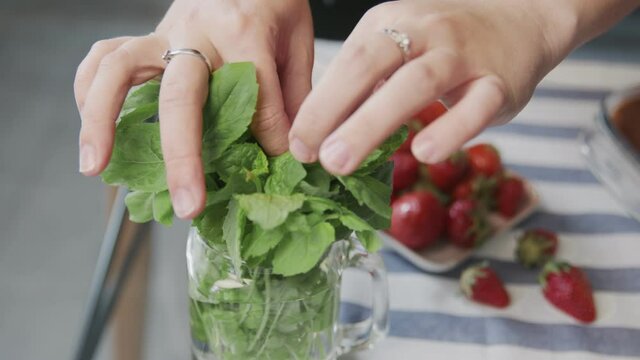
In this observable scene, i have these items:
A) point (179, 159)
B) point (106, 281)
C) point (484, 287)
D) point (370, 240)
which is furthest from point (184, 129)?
point (484, 287)

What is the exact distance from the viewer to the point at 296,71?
638 millimetres

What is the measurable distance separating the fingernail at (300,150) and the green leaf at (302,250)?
0.13 feet

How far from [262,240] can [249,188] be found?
0.11ft

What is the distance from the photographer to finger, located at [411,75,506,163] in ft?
1.68

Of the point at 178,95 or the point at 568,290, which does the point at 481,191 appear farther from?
the point at 178,95

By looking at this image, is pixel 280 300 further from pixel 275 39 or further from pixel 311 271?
pixel 275 39

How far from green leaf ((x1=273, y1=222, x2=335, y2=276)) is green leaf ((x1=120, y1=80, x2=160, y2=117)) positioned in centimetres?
13

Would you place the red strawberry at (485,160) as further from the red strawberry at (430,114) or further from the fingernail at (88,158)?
the fingernail at (88,158)

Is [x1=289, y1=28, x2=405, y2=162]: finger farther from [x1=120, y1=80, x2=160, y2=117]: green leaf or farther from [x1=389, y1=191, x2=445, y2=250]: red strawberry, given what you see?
[x1=389, y1=191, x2=445, y2=250]: red strawberry

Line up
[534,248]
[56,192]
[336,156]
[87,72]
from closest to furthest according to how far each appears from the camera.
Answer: [336,156]
[87,72]
[534,248]
[56,192]

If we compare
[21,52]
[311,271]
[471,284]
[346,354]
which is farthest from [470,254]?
[21,52]

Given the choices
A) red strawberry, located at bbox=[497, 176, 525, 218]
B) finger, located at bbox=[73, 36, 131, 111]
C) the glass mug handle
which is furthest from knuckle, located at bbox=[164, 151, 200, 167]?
red strawberry, located at bbox=[497, 176, 525, 218]

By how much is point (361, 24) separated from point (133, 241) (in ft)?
0.96

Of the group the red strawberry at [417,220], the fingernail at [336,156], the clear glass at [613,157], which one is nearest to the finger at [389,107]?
the fingernail at [336,156]
